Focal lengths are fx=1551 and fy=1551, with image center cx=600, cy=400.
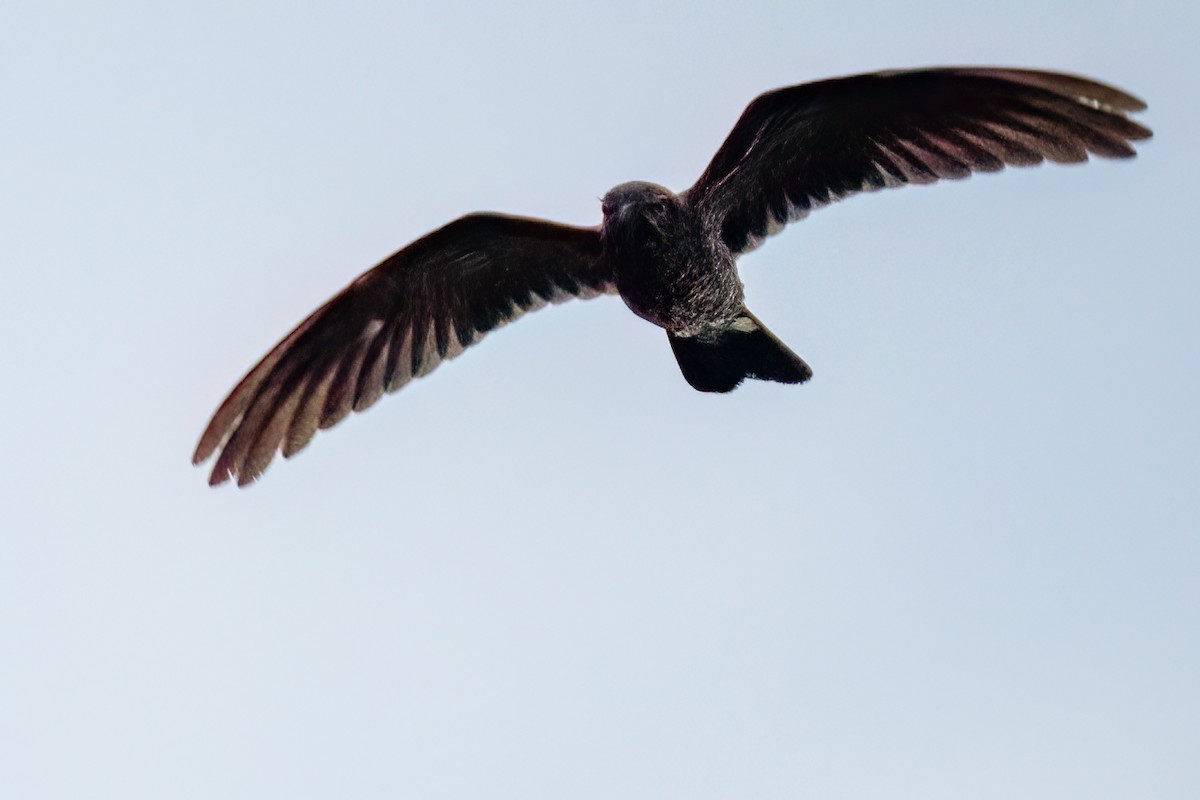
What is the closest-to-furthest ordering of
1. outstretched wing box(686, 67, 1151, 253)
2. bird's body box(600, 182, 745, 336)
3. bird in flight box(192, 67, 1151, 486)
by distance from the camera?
outstretched wing box(686, 67, 1151, 253) → bird in flight box(192, 67, 1151, 486) → bird's body box(600, 182, 745, 336)

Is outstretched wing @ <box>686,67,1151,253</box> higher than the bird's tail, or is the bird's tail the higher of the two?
outstretched wing @ <box>686,67,1151,253</box>

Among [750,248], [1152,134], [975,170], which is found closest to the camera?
[1152,134]

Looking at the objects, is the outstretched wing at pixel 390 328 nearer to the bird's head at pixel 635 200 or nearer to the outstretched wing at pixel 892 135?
the bird's head at pixel 635 200

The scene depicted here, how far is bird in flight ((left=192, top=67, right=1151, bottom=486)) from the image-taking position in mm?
9844

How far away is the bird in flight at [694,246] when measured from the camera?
32.3 feet

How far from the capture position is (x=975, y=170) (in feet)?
33.2

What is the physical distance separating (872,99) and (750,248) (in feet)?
4.39

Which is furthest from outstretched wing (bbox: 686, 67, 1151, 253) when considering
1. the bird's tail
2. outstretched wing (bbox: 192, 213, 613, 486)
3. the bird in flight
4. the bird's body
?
outstretched wing (bbox: 192, 213, 613, 486)

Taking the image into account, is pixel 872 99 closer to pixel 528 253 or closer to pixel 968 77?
pixel 968 77

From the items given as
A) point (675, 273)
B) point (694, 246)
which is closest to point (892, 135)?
point (694, 246)

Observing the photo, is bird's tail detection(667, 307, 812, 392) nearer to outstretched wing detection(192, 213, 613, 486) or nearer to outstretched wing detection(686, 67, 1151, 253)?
outstretched wing detection(686, 67, 1151, 253)

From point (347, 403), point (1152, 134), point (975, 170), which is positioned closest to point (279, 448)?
point (347, 403)

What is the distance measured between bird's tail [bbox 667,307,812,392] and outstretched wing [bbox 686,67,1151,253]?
0.59 m

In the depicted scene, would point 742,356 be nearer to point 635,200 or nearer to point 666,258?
point 666,258
